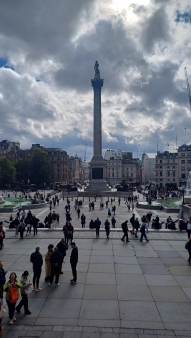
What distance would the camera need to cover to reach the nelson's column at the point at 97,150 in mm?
76375

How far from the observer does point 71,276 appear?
430 inches

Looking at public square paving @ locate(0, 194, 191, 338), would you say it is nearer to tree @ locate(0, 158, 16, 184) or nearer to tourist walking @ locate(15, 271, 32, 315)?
tourist walking @ locate(15, 271, 32, 315)

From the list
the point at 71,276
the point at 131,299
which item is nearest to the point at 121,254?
the point at 71,276

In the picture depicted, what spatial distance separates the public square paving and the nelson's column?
5883 cm

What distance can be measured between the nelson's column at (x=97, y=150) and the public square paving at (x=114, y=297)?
193ft

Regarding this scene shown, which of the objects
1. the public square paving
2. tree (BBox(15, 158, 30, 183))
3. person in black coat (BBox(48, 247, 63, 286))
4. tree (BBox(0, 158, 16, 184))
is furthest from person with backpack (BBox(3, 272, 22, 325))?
tree (BBox(15, 158, 30, 183))

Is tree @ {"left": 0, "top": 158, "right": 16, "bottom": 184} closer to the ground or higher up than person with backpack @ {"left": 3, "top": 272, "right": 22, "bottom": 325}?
higher up

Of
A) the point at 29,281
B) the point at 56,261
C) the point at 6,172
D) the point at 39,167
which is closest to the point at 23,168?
the point at 39,167

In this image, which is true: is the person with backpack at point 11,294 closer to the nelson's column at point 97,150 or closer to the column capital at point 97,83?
the nelson's column at point 97,150

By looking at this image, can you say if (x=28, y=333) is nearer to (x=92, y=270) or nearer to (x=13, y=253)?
(x=92, y=270)

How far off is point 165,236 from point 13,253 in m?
10.1

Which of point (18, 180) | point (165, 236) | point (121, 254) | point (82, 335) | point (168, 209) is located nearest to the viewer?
point (82, 335)

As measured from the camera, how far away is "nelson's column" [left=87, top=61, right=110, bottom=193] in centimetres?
7638

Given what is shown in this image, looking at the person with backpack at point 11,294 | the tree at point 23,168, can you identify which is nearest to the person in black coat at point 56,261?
the person with backpack at point 11,294
